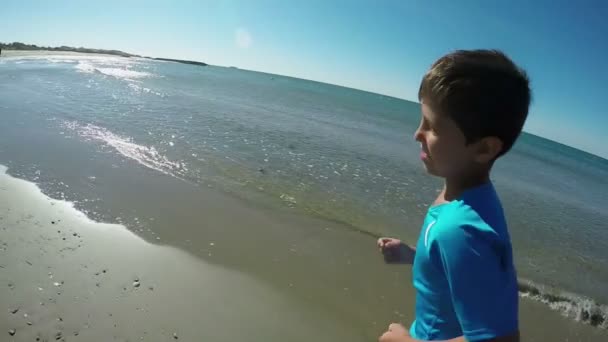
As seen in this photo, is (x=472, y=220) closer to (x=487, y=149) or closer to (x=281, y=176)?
(x=487, y=149)

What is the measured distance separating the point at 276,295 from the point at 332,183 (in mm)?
5318

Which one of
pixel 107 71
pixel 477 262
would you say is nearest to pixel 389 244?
pixel 477 262

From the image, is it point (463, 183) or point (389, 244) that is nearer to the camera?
point (463, 183)

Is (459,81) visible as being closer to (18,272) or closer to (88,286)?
(88,286)

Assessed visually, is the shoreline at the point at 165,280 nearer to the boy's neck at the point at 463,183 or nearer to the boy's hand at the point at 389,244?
the boy's hand at the point at 389,244

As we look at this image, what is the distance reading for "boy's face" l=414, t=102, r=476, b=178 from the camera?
1.26 meters

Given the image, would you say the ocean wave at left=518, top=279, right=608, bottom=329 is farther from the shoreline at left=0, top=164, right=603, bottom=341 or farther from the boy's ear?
the boy's ear

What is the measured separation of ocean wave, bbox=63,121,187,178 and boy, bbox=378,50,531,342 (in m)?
7.46

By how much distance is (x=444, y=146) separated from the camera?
130 centimetres

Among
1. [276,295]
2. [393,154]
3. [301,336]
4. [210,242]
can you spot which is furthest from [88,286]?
[393,154]

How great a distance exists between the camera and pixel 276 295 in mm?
4469

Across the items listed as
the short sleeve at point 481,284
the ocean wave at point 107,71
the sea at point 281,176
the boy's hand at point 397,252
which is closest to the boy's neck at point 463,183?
the short sleeve at point 481,284

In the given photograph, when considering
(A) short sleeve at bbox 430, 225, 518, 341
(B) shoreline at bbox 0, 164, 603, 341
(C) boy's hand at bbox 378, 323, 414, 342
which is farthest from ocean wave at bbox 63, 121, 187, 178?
(A) short sleeve at bbox 430, 225, 518, 341

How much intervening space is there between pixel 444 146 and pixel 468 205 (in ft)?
0.79
